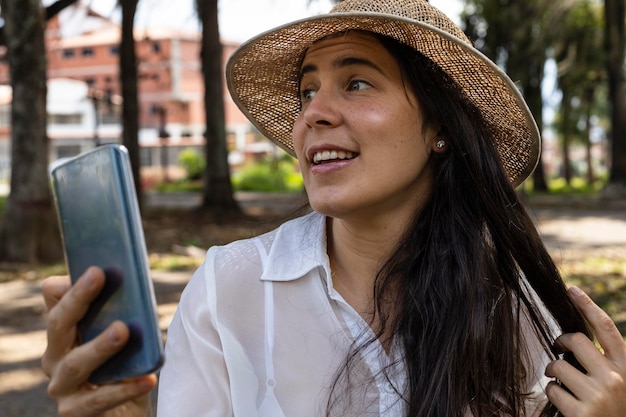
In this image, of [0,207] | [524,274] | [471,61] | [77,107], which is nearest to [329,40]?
[471,61]

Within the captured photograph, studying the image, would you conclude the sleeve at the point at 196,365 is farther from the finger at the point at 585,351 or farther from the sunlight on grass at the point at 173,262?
the sunlight on grass at the point at 173,262

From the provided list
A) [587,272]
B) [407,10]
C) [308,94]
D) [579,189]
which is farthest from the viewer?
[579,189]

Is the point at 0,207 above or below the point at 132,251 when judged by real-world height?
below

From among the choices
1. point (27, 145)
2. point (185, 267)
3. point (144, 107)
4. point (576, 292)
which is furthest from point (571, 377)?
point (144, 107)

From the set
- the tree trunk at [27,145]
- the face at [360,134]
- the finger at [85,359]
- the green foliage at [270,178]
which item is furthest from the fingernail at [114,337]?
the green foliage at [270,178]

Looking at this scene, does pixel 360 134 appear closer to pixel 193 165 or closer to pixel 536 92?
pixel 536 92

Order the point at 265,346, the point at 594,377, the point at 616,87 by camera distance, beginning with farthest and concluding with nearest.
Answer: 1. the point at 616,87
2. the point at 265,346
3. the point at 594,377

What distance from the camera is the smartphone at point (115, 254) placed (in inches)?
40.8

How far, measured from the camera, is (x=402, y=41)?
6.57 ft

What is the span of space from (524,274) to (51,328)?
1.32 m

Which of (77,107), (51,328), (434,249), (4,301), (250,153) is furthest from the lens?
(250,153)

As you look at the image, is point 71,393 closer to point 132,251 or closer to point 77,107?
point 132,251

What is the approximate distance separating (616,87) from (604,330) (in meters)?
17.8

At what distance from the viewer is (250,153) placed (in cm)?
5172
